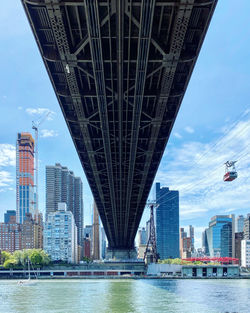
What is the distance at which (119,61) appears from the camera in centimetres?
2306

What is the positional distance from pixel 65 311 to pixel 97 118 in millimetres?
15655

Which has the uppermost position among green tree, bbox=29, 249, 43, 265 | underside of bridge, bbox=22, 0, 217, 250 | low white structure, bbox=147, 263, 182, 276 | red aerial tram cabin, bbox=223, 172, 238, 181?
underside of bridge, bbox=22, 0, 217, 250

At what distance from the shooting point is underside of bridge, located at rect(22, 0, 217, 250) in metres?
19.2

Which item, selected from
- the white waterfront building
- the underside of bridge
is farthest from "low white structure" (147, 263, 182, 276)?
the underside of bridge

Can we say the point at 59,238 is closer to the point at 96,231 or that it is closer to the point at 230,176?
the point at 96,231

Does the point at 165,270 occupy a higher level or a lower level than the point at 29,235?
lower

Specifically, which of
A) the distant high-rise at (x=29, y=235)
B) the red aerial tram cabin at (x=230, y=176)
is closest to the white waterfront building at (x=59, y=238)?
the distant high-rise at (x=29, y=235)

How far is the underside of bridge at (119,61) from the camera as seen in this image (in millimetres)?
19156

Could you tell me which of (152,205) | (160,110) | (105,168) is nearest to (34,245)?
(152,205)

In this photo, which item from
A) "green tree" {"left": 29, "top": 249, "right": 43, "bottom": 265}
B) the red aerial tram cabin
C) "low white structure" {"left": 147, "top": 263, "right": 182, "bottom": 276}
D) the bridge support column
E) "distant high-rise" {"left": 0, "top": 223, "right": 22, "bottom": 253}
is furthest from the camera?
"distant high-rise" {"left": 0, "top": 223, "right": 22, "bottom": 253}

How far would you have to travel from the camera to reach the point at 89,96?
2752cm

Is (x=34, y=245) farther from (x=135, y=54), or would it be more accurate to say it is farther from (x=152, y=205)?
(x=135, y=54)

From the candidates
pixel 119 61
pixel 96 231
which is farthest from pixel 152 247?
pixel 119 61

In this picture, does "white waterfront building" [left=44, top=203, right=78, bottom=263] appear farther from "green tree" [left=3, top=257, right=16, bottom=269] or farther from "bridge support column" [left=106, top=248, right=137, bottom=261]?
"bridge support column" [left=106, top=248, right=137, bottom=261]
